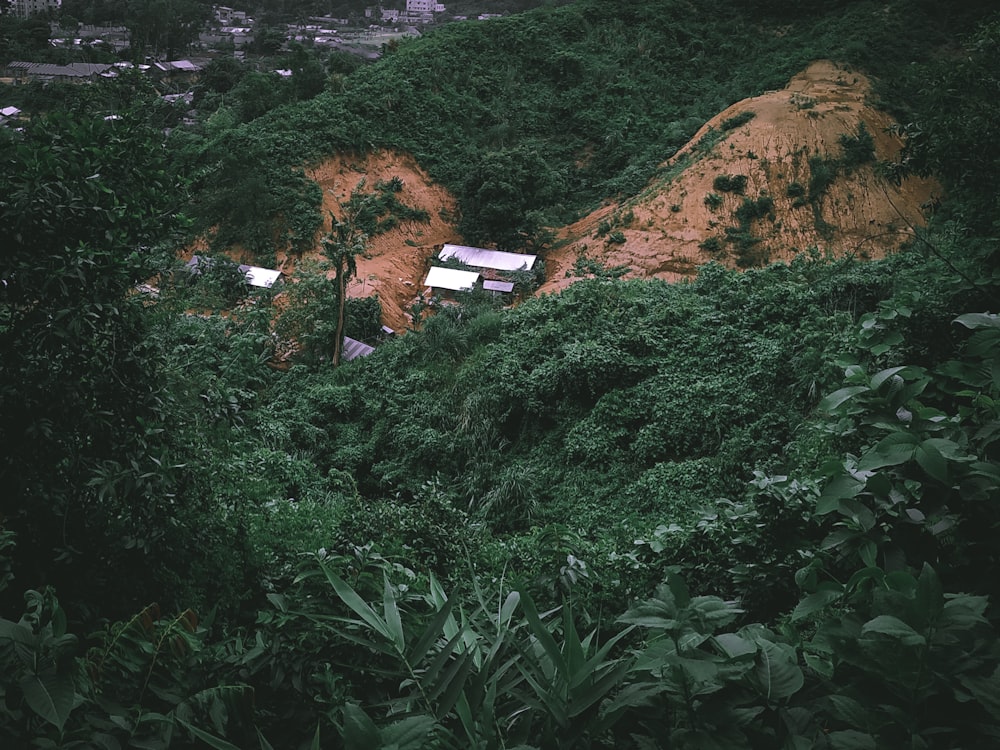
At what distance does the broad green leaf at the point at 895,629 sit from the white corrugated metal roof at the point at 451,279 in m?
14.9

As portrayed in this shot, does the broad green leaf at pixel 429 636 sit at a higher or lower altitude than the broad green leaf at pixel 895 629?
lower

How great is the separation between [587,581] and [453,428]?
5577mm

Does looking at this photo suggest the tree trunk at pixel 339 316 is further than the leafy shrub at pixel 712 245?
No

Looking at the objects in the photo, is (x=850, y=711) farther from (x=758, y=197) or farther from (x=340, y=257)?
(x=758, y=197)

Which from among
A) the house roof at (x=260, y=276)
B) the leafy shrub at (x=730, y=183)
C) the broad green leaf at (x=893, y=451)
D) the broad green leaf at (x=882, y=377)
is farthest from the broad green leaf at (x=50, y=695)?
the leafy shrub at (x=730, y=183)

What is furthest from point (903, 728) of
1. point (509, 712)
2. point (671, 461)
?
point (671, 461)

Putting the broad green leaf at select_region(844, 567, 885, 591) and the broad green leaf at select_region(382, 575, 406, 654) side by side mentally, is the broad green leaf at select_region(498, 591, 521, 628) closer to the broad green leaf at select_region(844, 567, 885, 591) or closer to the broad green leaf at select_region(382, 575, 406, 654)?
the broad green leaf at select_region(382, 575, 406, 654)

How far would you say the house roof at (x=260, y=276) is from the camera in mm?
15453

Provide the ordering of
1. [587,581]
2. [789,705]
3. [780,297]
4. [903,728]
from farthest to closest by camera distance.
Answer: [780,297] < [587,581] < [789,705] < [903,728]

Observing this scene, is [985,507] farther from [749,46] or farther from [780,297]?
[749,46]

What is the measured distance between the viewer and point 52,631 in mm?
1575

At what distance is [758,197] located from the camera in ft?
55.0

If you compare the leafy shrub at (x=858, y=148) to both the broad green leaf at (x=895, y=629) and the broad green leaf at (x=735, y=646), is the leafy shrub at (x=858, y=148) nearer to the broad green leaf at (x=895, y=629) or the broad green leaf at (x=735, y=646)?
the broad green leaf at (x=735, y=646)

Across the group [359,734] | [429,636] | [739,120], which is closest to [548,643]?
[429,636]
